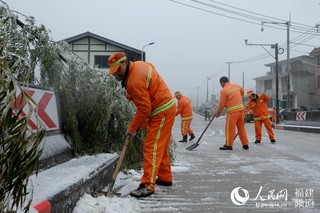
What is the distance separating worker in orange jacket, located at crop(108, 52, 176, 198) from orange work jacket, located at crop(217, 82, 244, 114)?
14.2 ft

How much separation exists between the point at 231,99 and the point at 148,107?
15.9ft

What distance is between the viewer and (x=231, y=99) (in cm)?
816

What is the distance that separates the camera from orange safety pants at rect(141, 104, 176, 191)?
373 cm

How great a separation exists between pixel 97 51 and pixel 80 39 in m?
1.64

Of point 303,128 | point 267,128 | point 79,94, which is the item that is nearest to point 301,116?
point 303,128

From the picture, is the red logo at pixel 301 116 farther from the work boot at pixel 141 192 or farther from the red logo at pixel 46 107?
the red logo at pixel 46 107

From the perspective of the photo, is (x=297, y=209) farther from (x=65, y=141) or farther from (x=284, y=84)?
(x=284, y=84)

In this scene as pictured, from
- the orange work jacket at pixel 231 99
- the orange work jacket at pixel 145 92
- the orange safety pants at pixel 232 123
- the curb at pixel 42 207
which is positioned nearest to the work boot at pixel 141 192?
the orange work jacket at pixel 145 92

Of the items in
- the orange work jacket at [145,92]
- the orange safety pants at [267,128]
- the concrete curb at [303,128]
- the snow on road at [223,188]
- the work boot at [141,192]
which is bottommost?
the concrete curb at [303,128]

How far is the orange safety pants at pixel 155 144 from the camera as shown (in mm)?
3734

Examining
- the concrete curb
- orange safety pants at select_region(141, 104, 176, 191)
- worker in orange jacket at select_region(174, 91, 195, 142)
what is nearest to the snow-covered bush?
orange safety pants at select_region(141, 104, 176, 191)

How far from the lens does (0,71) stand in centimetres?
139

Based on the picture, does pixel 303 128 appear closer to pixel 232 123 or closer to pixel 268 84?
pixel 232 123

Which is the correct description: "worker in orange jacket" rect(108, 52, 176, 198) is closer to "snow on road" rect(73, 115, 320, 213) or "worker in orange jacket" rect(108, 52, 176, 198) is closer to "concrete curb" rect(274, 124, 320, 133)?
"snow on road" rect(73, 115, 320, 213)
